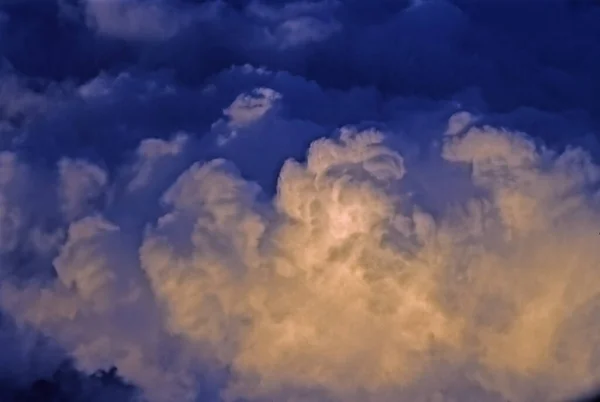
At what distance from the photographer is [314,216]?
389cm

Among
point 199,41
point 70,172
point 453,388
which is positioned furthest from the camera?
point 199,41

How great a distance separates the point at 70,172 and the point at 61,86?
1.84 ft

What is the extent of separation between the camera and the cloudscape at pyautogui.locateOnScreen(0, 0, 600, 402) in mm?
3770

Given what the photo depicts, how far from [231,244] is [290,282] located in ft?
1.22

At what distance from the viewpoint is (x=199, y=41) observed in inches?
173

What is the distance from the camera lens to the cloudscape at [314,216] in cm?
377

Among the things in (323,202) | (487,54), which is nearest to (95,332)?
(323,202)

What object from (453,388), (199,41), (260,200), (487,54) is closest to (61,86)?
(199,41)

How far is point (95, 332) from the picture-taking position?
154 inches

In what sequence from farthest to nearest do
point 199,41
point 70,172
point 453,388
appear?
point 199,41
point 70,172
point 453,388

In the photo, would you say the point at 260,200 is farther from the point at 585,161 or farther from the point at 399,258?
the point at 585,161

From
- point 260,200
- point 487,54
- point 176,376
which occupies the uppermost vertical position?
point 487,54

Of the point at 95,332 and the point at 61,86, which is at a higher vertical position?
the point at 61,86

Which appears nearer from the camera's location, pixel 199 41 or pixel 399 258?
pixel 399 258
